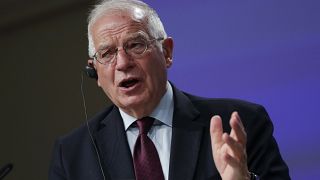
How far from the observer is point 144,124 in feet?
6.60

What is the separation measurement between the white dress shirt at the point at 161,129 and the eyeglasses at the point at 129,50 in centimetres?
18

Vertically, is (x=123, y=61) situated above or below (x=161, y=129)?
above

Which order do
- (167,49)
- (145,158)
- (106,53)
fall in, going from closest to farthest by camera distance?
1. (145,158)
2. (106,53)
3. (167,49)

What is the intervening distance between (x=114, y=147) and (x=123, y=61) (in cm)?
28

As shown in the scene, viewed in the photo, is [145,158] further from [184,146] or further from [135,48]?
[135,48]

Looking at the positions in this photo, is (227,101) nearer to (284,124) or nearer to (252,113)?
(252,113)

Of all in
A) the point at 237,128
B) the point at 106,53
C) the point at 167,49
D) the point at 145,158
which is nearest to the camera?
the point at 237,128

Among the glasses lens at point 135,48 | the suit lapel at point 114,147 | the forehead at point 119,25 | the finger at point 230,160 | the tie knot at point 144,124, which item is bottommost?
the suit lapel at point 114,147

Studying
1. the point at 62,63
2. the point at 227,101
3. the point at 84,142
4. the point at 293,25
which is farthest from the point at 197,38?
the point at 62,63

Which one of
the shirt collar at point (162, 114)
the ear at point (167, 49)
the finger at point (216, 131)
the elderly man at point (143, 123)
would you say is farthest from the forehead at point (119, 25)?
the finger at point (216, 131)

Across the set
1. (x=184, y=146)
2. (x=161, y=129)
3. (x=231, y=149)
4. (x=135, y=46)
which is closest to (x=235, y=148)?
(x=231, y=149)

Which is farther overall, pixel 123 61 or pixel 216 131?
pixel 123 61

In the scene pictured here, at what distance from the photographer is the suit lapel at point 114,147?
6.32ft

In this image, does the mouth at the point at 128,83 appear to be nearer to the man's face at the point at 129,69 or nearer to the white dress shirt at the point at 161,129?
the man's face at the point at 129,69
